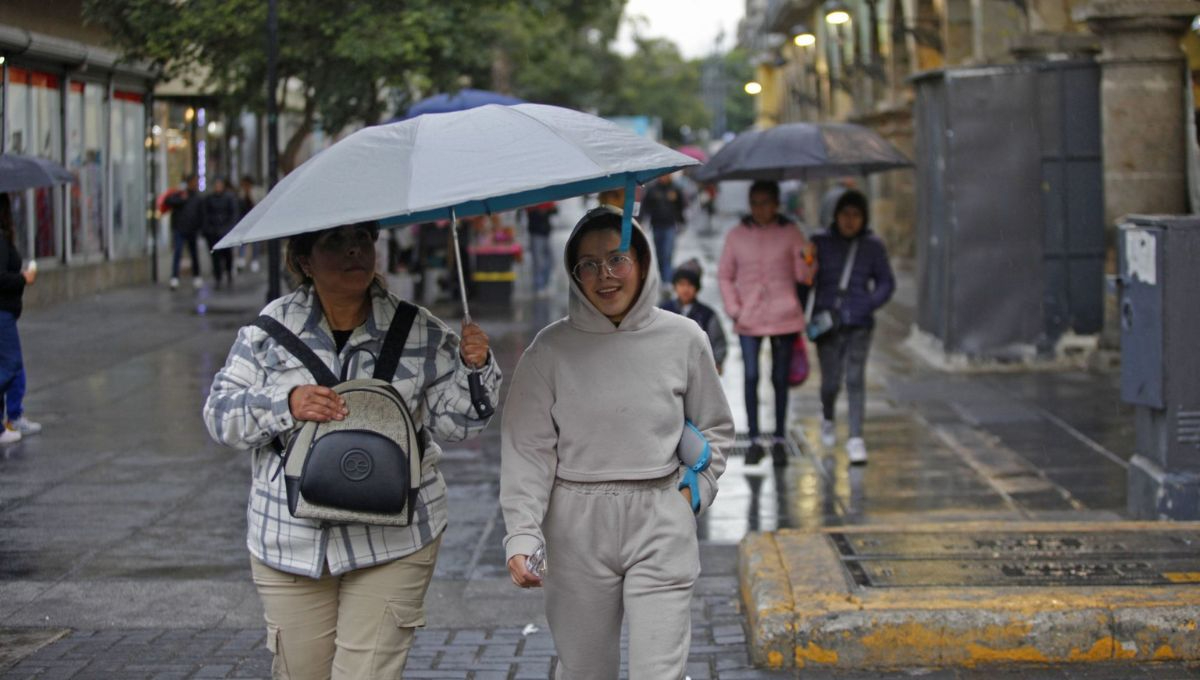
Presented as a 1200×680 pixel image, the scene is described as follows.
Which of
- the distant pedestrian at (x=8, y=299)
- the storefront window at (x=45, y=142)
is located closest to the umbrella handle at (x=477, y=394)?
the distant pedestrian at (x=8, y=299)

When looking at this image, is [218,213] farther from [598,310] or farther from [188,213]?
[598,310]

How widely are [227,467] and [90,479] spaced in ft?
2.73

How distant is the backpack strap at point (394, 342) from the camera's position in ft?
13.4

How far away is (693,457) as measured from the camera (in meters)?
4.32

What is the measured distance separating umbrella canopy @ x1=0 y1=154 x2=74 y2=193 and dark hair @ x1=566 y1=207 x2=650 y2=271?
7143 millimetres

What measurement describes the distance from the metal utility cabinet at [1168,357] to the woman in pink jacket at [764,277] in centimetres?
252

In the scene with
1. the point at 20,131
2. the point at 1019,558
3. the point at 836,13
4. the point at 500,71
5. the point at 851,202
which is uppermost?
the point at 500,71

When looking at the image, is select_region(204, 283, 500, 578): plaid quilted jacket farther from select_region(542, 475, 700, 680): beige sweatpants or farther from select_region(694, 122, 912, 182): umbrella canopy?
select_region(694, 122, 912, 182): umbrella canopy

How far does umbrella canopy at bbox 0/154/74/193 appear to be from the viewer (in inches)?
414

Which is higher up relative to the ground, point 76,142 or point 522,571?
point 76,142

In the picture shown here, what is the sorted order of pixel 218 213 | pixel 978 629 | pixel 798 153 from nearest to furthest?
pixel 978 629 < pixel 798 153 < pixel 218 213

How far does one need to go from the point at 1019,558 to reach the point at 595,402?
116 inches

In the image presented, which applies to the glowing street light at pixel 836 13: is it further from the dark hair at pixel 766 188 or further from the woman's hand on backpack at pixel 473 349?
the woman's hand on backpack at pixel 473 349

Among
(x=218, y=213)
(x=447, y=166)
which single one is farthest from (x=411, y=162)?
(x=218, y=213)
